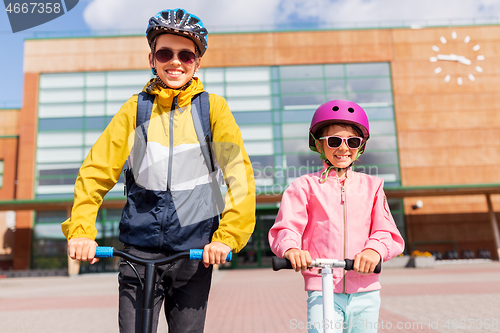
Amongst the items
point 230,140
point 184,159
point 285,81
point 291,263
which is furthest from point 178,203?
point 285,81

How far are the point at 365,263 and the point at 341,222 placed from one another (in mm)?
375

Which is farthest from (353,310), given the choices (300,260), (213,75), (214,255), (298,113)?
(213,75)

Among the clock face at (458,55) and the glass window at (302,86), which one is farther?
the clock face at (458,55)

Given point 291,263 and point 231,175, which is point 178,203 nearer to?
point 231,175

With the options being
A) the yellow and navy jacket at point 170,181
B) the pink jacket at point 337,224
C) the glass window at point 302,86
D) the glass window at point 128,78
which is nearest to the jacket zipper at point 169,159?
the yellow and navy jacket at point 170,181

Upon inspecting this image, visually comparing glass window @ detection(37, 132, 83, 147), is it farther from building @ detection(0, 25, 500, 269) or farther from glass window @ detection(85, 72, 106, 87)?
glass window @ detection(85, 72, 106, 87)

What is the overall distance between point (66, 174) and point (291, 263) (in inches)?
954

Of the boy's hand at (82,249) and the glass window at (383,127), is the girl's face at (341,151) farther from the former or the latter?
the glass window at (383,127)

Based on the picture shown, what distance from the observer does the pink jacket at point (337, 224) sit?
2.17m

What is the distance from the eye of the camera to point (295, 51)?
83.1 feet

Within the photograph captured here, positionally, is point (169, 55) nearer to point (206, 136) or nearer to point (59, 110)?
point (206, 136)

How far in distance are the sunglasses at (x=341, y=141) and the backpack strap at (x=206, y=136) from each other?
0.64m

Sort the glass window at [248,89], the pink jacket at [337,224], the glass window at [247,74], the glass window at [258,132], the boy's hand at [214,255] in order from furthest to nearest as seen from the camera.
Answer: the glass window at [247,74] < the glass window at [248,89] < the glass window at [258,132] < the pink jacket at [337,224] < the boy's hand at [214,255]

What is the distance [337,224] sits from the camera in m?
2.23
